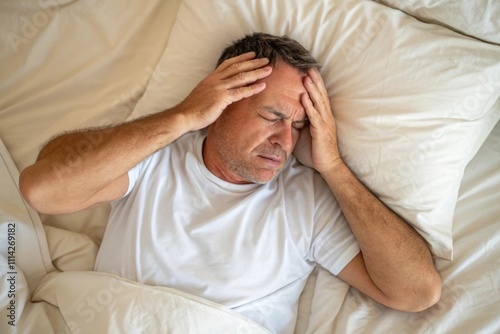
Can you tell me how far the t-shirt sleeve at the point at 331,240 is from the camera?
1.47 meters

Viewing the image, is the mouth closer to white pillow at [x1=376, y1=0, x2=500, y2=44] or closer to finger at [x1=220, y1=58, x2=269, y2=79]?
finger at [x1=220, y1=58, x2=269, y2=79]

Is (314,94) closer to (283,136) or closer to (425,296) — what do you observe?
(283,136)

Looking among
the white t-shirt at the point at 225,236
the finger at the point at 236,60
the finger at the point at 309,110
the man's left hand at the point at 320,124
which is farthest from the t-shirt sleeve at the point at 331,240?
the finger at the point at 236,60

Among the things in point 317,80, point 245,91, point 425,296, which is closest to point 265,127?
point 245,91

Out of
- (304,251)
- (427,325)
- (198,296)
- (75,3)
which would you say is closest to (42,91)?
(75,3)

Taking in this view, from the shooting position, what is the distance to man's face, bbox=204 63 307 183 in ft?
4.70

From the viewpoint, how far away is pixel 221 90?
4.68 feet

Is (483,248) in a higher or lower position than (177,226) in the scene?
lower

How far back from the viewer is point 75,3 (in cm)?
173

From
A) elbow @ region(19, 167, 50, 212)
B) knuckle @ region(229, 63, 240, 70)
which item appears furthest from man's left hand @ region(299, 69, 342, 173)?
elbow @ region(19, 167, 50, 212)

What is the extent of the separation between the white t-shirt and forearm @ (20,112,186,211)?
0.15m

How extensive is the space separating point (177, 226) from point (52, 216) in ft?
1.63

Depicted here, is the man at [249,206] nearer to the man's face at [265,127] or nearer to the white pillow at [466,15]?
the man's face at [265,127]

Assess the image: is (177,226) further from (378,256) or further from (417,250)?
(417,250)
